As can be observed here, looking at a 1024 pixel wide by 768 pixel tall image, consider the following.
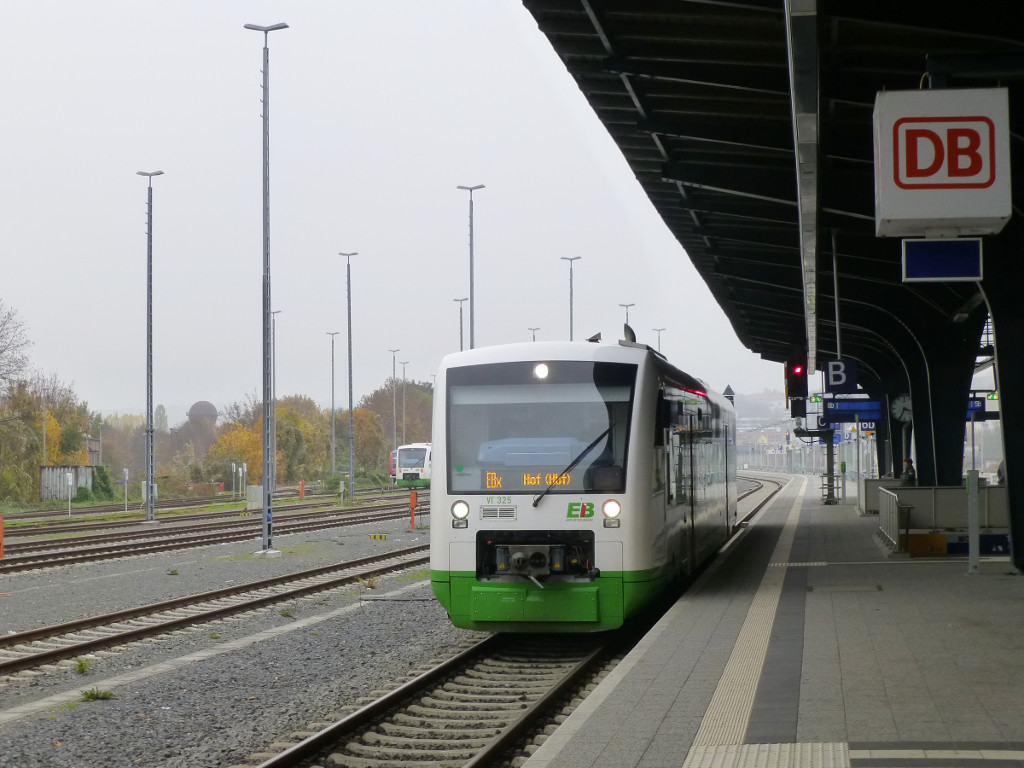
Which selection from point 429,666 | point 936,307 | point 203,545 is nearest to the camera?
point 429,666

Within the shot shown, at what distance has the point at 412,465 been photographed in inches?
2400

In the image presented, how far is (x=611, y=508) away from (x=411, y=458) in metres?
49.7

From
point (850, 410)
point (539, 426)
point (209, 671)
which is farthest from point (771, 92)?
point (850, 410)

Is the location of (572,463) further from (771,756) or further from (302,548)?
(302,548)

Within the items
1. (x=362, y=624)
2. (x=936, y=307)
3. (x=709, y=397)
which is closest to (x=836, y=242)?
(x=709, y=397)

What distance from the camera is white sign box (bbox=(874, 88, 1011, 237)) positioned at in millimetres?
8109

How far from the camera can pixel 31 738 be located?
328 inches

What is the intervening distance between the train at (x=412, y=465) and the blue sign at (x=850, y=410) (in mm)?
27838

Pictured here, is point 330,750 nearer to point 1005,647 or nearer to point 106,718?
point 106,718

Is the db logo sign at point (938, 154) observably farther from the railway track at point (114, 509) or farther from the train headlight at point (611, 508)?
the railway track at point (114, 509)

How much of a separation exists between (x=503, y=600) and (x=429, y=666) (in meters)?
0.94

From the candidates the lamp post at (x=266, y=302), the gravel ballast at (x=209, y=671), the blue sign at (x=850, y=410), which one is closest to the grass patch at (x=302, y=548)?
the lamp post at (x=266, y=302)

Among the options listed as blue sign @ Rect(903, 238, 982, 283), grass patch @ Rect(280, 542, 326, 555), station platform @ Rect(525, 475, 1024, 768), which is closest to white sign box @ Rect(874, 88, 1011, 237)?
blue sign @ Rect(903, 238, 982, 283)

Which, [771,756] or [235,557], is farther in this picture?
[235,557]
